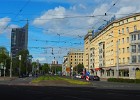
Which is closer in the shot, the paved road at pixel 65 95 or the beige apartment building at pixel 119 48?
the paved road at pixel 65 95

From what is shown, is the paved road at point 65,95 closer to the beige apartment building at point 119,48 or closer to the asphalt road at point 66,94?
the asphalt road at point 66,94

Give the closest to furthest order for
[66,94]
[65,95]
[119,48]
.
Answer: [65,95], [66,94], [119,48]

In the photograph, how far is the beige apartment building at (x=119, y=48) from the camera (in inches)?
3743

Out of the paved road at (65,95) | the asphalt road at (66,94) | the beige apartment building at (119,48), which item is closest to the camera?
the paved road at (65,95)

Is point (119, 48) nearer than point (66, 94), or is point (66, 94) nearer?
point (66, 94)

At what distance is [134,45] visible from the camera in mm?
95625

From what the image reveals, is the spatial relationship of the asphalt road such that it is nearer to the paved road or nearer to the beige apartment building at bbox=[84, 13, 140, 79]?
the paved road

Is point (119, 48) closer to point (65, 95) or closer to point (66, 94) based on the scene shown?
point (66, 94)

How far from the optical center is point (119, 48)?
350 ft

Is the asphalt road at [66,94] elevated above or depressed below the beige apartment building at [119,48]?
below

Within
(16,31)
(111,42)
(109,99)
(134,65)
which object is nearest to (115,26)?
(111,42)

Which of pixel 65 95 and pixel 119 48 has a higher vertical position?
pixel 119 48

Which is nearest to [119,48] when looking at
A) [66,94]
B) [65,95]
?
[66,94]

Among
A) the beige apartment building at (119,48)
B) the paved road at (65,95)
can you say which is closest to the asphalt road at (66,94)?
the paved road at (65,95)
